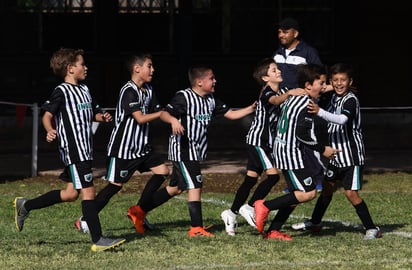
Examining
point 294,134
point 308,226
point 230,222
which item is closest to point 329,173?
point 308,226

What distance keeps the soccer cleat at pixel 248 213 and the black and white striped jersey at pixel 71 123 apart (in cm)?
181

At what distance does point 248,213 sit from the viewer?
1163 cm

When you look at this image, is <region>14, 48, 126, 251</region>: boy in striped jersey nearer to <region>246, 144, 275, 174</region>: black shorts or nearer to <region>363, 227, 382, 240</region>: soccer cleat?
<region>246, 144, 275, 174</region>: black shorts

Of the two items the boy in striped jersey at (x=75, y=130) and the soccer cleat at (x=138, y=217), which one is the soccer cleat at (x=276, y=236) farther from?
the boy in striped jersey at (x=75, y=130)

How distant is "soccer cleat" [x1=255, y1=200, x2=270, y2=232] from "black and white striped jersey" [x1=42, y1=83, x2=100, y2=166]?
1605 mm

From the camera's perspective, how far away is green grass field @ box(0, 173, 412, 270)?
9.86 m

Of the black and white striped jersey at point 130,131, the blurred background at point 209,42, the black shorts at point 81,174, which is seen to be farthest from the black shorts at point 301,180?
the blurred background at point 209,42

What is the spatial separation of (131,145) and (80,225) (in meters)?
0.91

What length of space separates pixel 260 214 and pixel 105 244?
1.51 m

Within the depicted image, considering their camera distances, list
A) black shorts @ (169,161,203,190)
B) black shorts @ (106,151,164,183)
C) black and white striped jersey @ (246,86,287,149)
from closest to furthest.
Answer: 1. black shorts @ (169,161,203,190)
2. black shorts @ (106,151,164,183)
3. black and white striped jersey @ (246,86,287,149)

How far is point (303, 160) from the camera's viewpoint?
35.8 feet

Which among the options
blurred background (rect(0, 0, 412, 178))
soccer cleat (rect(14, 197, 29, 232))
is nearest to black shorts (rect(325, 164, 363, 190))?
soccer cleat (rect(14, 197, 29, 232))

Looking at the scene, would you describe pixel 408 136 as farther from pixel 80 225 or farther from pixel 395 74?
pixel 80 225

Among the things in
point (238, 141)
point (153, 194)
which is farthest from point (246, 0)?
point (153, 194)
